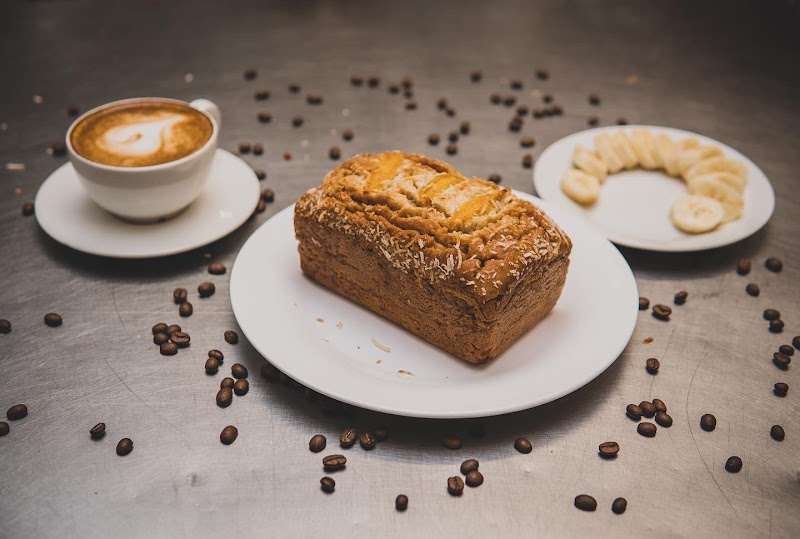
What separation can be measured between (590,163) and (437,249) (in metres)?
1.42

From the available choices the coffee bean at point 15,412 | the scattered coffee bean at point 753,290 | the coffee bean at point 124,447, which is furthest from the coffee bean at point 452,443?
the scattered coffee bean at point 753,290

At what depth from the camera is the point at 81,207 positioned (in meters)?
3.24

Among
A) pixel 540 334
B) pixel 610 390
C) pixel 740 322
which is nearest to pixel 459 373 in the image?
pixel 540 334

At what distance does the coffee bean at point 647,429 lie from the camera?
2.48 meters

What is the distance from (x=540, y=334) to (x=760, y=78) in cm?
299

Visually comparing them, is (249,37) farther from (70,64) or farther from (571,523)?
(571,523)

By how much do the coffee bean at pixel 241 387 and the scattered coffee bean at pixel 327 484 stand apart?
1.56ft

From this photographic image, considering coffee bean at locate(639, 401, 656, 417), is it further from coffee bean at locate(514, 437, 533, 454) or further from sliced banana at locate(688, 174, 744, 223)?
sliced banana at locate(688, 174, 744, 223)

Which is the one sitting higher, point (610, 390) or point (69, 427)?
point (610, 390)

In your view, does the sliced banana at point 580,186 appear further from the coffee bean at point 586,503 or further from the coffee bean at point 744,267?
the coffee bean at point 586,503

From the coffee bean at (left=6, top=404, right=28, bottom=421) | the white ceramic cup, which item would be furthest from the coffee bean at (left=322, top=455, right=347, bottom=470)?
the white ceramic cup

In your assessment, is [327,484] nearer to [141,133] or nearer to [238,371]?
[238,371]

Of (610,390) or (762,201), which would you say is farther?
(762,201)

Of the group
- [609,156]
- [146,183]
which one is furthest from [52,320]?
[609,156]
